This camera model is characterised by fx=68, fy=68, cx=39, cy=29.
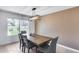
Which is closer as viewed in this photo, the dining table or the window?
the dining table

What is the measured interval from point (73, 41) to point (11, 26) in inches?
136

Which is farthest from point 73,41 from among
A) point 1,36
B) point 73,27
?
point 1,36

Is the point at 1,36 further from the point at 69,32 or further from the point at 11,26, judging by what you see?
the point at 69,32

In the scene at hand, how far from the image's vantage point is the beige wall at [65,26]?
300 cm

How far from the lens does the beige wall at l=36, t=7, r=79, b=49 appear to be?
3002mm

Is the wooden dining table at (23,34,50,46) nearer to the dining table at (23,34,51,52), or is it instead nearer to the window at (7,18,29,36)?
the dining table at (23,34,51,52)

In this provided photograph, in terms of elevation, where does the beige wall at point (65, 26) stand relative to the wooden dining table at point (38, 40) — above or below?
above

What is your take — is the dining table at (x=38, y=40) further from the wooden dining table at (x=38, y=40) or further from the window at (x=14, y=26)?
the window at (x=14, y=26)

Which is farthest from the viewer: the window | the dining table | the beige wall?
the window

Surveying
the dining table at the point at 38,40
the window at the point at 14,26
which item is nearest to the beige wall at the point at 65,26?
the dining table at the point at 38,40

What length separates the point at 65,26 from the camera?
11.1 feet

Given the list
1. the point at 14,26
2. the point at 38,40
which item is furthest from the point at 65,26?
the point at 14,26

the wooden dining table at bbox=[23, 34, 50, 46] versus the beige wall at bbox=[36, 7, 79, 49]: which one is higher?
the beige wall at bbox=[36, 7, 79, 49]

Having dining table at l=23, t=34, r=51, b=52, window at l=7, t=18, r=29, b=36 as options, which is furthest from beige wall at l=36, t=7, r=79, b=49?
window at l=7, t=18, r=29, b=36
